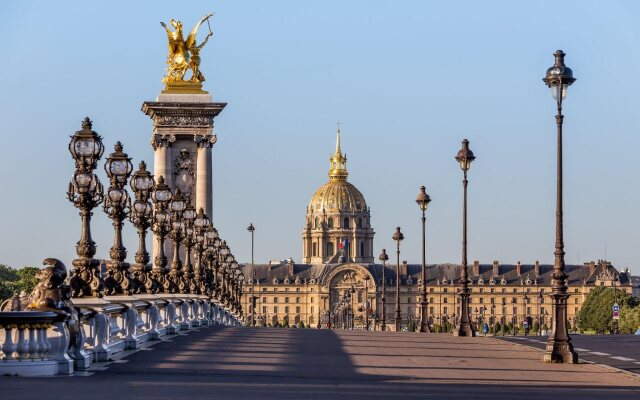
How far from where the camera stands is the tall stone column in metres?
102

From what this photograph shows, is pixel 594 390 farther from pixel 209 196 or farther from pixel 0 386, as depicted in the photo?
pixel 209 196

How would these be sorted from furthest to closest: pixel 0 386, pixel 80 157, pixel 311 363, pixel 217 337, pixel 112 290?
pixel 217 337
pixel 112 290
pixel 80 157
pixel 311 363
pixel 0 386

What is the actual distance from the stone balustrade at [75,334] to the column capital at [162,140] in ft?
207

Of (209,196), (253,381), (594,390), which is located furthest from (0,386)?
(209,196)

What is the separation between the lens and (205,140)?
10375 cm

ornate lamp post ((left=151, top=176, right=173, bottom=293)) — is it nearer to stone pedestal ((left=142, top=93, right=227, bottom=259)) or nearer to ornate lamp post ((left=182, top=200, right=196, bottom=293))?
ornate lamp post ((left=182, top=200, right=196, bottom=293))

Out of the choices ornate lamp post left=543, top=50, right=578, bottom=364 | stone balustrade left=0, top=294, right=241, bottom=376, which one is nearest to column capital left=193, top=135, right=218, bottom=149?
stone balustrade left=0, top=294, right=241, bottom=376

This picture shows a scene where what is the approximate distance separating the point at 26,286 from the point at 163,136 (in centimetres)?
7831

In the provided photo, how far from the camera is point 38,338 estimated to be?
25.1 meters

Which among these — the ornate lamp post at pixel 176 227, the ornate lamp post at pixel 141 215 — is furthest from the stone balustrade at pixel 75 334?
the ornate lamp post at pixel 176 227

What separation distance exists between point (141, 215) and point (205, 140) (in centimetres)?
6067

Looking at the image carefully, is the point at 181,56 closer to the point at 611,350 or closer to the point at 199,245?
the point at 199,245

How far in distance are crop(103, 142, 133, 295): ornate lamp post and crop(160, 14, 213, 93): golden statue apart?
6742cm

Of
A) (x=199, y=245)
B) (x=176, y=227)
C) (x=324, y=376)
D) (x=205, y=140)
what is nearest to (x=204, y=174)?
(x=205, y=140)
